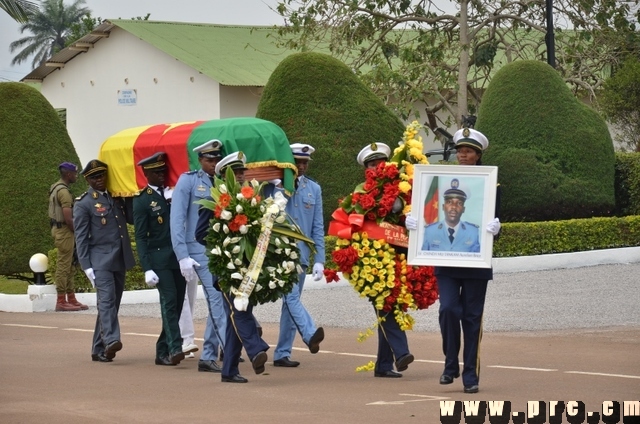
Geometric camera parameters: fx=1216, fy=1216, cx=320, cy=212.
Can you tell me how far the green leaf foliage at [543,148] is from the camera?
20.5m

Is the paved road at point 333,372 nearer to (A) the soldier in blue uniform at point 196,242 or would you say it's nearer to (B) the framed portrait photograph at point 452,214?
(A) the soldier in blue uniform at point 196,242

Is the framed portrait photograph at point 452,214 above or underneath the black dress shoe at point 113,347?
above

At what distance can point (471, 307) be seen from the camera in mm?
9375

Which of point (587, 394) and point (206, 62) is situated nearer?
point (587, 394)

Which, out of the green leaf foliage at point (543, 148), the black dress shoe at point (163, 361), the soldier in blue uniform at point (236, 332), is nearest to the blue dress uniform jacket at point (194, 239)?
the black dress shoe at point (163, 361)

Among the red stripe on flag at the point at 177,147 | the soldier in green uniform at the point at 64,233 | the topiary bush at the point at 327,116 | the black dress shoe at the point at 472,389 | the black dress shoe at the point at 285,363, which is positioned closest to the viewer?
the black dress shoe at the point at 472,389

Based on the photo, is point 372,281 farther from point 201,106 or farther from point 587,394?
point 201,106

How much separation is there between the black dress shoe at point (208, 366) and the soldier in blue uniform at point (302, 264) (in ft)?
2.02

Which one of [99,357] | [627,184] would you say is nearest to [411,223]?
[99,357]

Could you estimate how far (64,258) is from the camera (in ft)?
54.4

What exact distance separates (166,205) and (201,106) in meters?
25.2

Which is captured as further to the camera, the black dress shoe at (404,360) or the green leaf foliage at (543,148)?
the green leaf foliage at (543,148)

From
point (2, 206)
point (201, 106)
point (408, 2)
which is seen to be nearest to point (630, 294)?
point (2, 206)

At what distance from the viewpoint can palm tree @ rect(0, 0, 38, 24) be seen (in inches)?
Answer: 651
